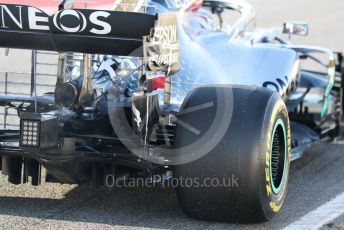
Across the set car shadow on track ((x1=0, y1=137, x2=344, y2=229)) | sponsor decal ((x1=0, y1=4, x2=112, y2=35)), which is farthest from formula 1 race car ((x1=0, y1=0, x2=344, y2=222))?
car shadow on track ((x1=0, y1=137, x2=344, y2=229))

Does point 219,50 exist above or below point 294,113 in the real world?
above

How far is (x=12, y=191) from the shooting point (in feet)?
23.5

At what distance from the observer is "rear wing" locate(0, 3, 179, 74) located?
586 cm

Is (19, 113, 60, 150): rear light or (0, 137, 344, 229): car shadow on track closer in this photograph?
(19, 113, 60, 150): rear light

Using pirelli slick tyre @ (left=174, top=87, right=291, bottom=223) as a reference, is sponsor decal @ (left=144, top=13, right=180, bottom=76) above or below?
above

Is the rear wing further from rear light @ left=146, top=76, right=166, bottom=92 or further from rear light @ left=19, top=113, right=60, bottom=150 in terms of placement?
rear light @ left=19, top=113, right=60, bottom=150

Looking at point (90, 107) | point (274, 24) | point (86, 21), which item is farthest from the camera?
point (274, 24)

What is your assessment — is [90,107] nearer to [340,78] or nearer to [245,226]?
[245,226]

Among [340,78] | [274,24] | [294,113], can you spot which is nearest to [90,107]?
[294,113]

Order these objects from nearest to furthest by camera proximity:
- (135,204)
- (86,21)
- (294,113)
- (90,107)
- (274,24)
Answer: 1. (86,21)
2. (90,107)
3. (135,204)
4. (294,113)
5. (274,24)

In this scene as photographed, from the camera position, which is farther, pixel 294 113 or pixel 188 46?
pixel 294 113

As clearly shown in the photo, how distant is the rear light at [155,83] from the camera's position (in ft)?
19.7

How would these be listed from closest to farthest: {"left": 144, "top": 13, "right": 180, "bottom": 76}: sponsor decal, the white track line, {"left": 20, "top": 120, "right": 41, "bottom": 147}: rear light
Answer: {"left": 144, "top": 13, "right": 180, "bottom": 76}: sponsor decal, {"left": 20, "top": 120, "right": 41, "bottom": 147}: rear light, the white track line

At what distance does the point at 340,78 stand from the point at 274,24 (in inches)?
394
